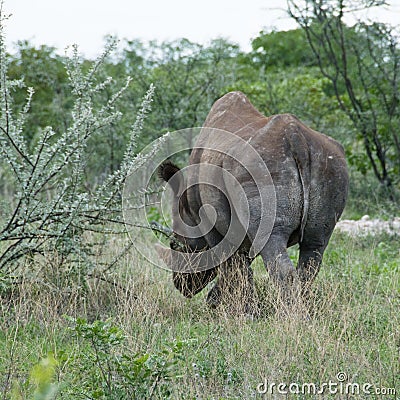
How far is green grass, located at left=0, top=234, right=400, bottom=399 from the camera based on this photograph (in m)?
3.85

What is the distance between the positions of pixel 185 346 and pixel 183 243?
221 centimetres

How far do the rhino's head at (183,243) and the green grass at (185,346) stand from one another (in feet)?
0.75

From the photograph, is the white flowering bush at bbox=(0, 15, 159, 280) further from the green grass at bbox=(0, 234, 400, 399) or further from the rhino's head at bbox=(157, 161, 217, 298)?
the rhino's head at bbox=(157, 161, 217, 298)

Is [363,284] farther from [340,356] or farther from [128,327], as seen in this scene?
[128,327]

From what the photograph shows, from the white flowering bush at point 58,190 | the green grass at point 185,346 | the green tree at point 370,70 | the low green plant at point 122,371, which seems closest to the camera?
the low green plant at point 122,371

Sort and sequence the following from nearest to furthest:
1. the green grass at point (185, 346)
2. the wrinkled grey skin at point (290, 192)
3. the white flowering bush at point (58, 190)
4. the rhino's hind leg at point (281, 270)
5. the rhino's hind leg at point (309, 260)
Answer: the green grass at point (185, 346) < the rhino's hind leg at point (281, 270) < the wrinkled grey skin at point (290, 192) < the rhino's hind leg at point (309, 260) < the white flowering bush at point (58, 190)

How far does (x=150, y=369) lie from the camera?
367 centimetres

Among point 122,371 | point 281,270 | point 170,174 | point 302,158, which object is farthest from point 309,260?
point 122,371

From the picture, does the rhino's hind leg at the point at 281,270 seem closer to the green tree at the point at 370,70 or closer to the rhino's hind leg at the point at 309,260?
the rhino's hind leg at the point at 309,260

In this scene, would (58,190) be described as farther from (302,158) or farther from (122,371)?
(122,371)

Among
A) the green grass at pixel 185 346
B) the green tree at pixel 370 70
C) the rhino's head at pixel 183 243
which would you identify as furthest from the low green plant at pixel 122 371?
the green tree at pixel 370 70

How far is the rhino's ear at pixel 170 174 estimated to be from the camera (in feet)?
21.7

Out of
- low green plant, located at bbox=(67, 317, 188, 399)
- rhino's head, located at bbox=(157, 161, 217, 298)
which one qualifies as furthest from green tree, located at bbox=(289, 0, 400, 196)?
low green plant, located at bbox=(67, 317, 188, 399)

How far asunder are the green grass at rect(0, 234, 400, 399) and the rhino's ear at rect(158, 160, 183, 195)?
37.0 inches
